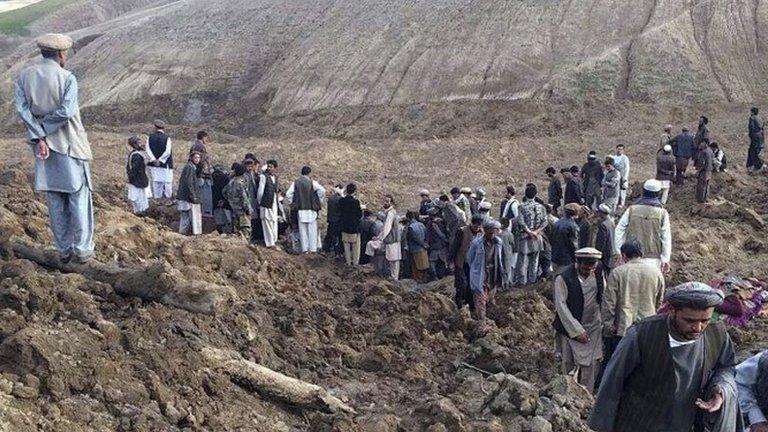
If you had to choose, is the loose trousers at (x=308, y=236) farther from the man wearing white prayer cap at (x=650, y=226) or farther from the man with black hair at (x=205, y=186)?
the man wearing white prayer cap at (x=650, y=226)

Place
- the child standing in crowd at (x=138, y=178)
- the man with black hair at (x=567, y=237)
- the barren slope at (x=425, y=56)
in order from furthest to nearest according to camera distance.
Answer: the barren slope at (x=425, y=56), the child standing in crowd at (x=138, y=178), the man with black hair at (x=567, y=237)

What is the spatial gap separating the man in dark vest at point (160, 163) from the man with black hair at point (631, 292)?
895 centimetres

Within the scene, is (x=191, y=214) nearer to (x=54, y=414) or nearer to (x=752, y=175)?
(x=54, y=414)

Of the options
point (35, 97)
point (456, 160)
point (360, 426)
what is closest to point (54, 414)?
point (360, 426)

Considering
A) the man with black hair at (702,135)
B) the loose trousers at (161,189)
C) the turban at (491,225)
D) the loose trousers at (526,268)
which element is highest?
the man with black hair at (702,135)

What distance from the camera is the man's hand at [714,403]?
402 cm

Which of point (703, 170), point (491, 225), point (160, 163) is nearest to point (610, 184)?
point (703, 170)

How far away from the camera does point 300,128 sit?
94.8 ft

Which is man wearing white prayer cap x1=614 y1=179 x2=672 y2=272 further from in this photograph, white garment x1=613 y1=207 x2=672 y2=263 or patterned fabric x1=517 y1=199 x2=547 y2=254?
patterned fabric x1=517 y1=199 x2=547 y2=254

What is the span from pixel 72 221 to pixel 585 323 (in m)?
4.42

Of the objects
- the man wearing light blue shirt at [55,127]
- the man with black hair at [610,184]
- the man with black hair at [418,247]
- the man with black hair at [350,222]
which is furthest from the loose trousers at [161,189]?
the man wearing light blue shirt at [55,127]

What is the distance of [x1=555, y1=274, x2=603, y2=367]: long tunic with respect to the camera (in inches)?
281

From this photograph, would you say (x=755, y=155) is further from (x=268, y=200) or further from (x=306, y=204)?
(x=268, y=200)

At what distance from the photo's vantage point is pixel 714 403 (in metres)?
4.03
